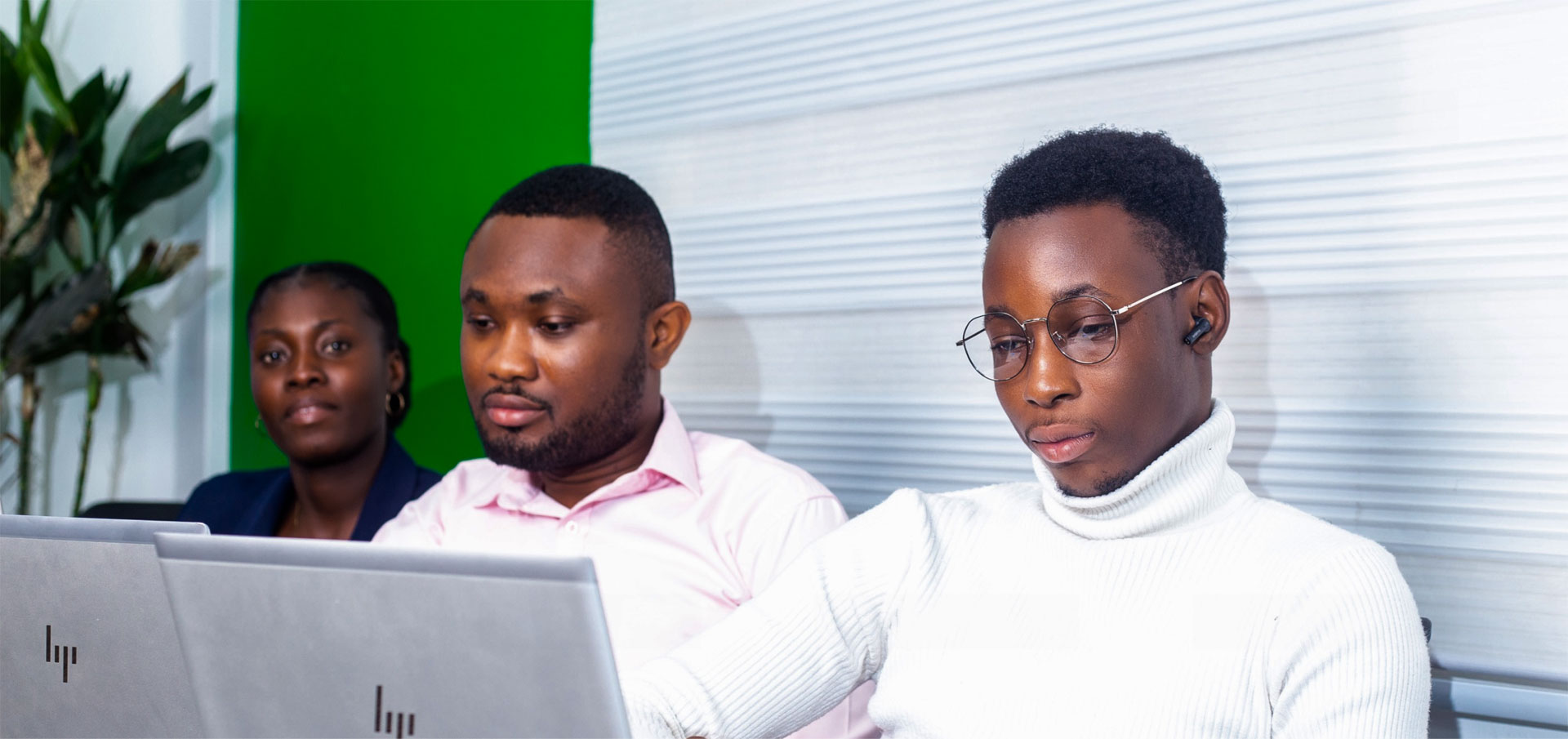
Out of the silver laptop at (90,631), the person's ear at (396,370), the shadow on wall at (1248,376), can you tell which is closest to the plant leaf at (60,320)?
the person's ear at (396,370)

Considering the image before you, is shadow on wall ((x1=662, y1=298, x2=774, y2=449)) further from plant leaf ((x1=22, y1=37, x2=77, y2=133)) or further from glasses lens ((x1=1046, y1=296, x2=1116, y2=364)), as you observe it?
plant leaf ((x1=22, y1=37, x2=77, y2=133))

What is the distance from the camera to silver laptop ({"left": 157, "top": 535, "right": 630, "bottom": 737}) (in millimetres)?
891

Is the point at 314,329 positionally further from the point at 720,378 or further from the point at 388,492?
the point at 720,378

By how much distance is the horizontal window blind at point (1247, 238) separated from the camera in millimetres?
1532

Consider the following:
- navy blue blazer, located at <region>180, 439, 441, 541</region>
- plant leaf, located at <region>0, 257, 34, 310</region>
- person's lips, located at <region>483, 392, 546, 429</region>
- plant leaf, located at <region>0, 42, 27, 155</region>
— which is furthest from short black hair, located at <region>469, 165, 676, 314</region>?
plant leaf, located at <region>0, 42, 27, 155</region>

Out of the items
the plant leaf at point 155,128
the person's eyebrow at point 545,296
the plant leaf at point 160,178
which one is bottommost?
the person's eyebrow at point 545,296

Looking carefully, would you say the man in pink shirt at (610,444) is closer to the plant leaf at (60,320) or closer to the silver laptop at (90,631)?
the silver laptop at (90,631)

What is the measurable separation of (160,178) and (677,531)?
2053mm

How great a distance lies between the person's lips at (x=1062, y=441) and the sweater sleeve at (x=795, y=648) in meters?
0.20

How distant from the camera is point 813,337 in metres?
2.22

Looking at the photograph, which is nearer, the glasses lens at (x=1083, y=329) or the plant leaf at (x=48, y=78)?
the glasses lens at (x=1083, y=329)

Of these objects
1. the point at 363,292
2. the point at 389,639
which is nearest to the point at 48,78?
the point at 363,292

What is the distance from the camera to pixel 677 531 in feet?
5.71

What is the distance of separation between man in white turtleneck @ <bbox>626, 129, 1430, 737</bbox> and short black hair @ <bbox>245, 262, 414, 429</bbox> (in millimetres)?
1276
